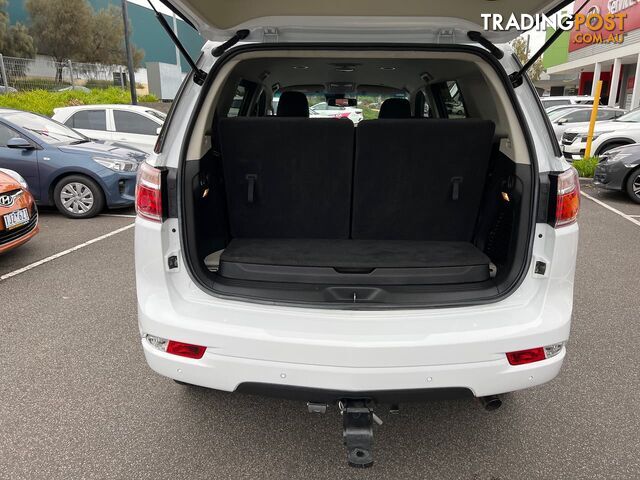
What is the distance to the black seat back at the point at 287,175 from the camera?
2.44 metres

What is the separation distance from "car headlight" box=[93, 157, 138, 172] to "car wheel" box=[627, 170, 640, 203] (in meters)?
7.29

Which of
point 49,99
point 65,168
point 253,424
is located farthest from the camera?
point 49,99

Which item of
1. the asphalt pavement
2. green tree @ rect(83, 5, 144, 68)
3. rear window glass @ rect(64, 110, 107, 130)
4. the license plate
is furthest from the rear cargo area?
green tree @ rect(83, 5, 144, 68)

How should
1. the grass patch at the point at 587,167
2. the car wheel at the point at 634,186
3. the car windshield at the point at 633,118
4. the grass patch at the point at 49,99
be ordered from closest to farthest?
the car wheel at the point at 634,186 < the grass patch at the point at 587,167 < the car windshield at the point at 633,118 < the grass patch at the point at 49,99

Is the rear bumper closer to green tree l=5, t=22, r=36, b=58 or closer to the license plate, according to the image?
the license plate

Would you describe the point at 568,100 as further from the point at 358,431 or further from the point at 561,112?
the point at 358,431

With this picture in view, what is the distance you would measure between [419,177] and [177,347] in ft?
4.81

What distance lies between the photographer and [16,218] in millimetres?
4430

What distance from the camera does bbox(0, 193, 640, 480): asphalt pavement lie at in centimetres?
212

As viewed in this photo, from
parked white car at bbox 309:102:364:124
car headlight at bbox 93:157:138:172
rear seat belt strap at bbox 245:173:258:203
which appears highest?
parked white car at bbox 309:102:364:124

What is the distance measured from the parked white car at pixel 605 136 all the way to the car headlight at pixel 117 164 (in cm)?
816

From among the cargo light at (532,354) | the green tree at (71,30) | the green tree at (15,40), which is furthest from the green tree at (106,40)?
the cargo light at (532,354)

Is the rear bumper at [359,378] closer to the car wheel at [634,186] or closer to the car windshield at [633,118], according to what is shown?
the car wheel at [634,186]

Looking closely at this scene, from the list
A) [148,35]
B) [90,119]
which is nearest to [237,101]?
[90,119]
